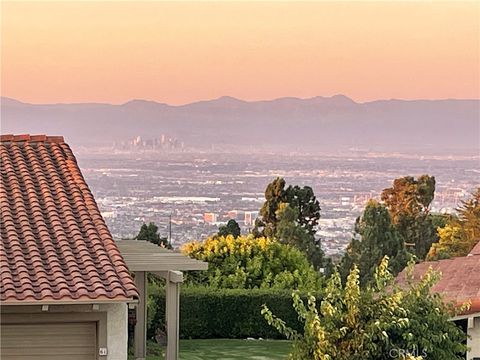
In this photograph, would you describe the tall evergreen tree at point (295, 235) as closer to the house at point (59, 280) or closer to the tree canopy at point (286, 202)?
the tree canopy at point (286, 202)

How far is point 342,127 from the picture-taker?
6831cm

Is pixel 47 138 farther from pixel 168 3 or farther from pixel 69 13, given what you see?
pixel 168 3

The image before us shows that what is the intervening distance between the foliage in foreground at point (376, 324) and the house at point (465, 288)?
629 mm

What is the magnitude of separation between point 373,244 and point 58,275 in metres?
26.8

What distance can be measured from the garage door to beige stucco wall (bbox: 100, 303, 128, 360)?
24 centimetres

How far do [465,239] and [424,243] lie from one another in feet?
10.5

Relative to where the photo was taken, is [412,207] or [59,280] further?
[412,207]

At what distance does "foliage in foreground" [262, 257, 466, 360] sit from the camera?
1444 cm

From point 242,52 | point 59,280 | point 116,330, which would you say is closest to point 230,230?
point 242,52

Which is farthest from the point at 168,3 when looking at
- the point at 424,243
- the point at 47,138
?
the point at 47,138

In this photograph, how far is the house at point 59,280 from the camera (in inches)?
590

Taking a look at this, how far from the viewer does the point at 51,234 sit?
1639 centimetres

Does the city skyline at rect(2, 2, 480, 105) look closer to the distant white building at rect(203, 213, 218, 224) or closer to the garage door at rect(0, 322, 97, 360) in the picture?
the distant white building at rect(203, 213, 218, 224)

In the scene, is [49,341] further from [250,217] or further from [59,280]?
[250,217]
